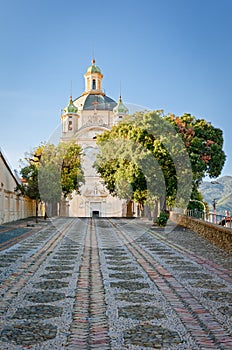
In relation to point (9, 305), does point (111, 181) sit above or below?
above

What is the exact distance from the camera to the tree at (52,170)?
29.9 metres

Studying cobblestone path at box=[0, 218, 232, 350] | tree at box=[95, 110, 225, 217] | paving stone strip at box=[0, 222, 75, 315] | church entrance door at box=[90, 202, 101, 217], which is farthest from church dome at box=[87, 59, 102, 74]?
cobblestone path at box=[0, 218, 232, 350]

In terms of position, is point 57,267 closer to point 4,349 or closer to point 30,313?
point 30,313

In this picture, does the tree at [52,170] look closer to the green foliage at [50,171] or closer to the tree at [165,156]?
the green foliage at [50,171]

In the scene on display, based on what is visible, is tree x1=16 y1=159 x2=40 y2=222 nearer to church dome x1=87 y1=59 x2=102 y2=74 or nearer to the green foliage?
the green foliage

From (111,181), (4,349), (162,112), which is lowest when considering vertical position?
(4,349)

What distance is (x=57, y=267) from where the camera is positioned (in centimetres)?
869

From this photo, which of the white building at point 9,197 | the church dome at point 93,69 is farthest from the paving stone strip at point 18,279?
the church dome at point 93,69

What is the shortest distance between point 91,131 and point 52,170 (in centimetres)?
2790

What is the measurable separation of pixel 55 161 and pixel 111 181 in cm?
541

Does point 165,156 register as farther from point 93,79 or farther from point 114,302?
point 93,79

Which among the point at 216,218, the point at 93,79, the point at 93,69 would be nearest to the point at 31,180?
the point at 216,218

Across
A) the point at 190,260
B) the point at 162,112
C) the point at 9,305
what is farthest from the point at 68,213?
the point at 9,305

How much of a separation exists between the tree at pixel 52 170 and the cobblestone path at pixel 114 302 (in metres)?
19.8
